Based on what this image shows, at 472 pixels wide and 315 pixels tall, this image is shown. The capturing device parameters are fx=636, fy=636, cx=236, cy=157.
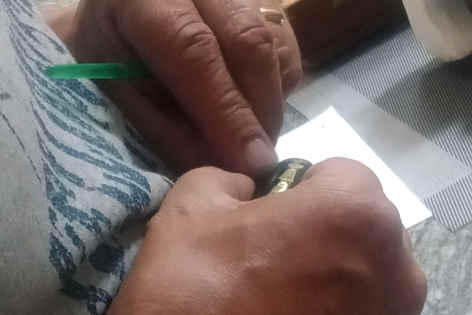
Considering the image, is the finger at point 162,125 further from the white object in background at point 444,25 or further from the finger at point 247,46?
the white object in background at point 444,25

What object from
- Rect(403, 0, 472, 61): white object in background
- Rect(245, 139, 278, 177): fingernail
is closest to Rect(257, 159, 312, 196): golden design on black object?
Rect(245, 139, 278, 177): fingernail

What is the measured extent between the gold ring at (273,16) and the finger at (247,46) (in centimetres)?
3

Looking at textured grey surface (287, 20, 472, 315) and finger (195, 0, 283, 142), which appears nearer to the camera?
finger (195, 0, 283, 142)

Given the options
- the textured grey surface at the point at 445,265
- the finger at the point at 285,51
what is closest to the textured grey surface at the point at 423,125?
the textured grey surface at the point at 445,265

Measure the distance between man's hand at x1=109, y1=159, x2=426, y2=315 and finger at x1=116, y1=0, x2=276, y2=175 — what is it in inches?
2.8

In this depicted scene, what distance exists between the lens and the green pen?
0.33 m

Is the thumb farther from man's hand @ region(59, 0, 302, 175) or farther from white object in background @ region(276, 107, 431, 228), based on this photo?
white object in background @ region(276, 107, 431, 228)

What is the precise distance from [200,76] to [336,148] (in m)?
0.26

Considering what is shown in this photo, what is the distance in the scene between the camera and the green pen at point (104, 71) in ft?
1.07

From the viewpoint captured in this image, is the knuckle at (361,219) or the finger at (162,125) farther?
the finger at (162,125)

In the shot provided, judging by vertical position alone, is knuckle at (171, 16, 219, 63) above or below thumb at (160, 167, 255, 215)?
above

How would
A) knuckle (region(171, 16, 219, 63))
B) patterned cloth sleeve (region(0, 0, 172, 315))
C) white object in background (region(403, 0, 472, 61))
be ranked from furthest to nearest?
white object in background (region(403, 0, 472, 61))
knuckle (region(171, 16, 219, 63))
patterned cloth sleeve (region(0, 0, 172, 315))

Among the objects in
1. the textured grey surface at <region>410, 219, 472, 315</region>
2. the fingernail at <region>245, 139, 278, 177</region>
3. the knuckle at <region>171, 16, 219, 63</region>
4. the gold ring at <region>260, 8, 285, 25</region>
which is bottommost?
the textured grey surface at <region>410, 219, 472, 315</region>

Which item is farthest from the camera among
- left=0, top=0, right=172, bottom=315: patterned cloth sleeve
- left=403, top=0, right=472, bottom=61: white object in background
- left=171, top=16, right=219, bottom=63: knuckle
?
left=403, top=0, right=472, bottom=61: white object in background
